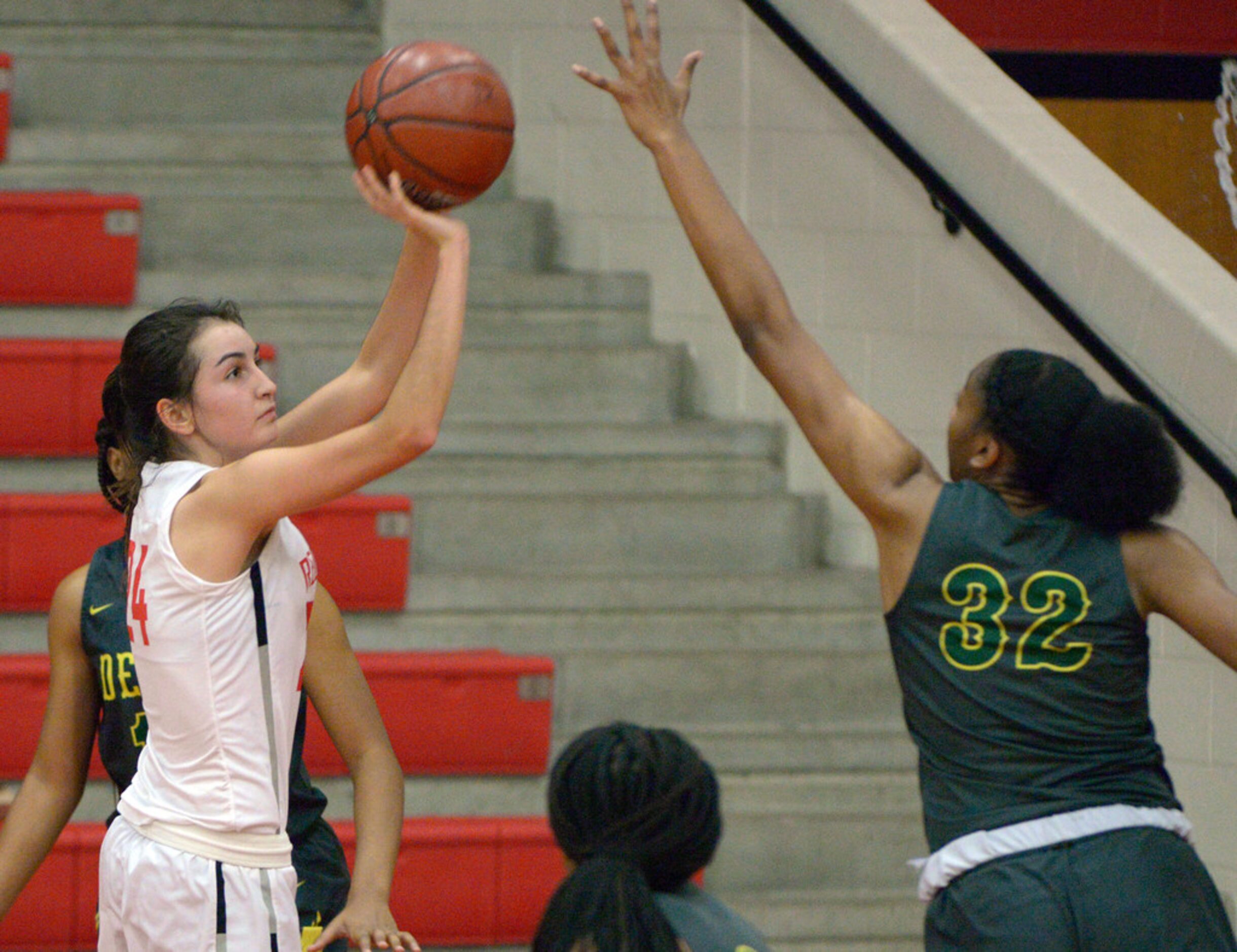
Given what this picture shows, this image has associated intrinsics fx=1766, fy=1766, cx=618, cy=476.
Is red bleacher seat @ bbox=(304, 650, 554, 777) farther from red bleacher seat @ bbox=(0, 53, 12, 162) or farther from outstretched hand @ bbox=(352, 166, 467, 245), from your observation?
red bleacher seat @ bbox=(0, 53, 12, 162)

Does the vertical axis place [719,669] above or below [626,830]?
below

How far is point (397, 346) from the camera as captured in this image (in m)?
2.51

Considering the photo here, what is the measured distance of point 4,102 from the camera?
504 cm

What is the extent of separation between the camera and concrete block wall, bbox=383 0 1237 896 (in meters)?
3.59

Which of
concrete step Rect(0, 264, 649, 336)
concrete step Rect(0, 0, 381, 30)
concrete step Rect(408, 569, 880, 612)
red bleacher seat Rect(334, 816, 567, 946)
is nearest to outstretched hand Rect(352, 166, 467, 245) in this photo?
red bleacher seat Rect(334, 816, 567, 946)

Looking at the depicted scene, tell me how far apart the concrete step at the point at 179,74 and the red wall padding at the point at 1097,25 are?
79.3 inches

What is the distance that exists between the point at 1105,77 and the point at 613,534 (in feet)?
8.77

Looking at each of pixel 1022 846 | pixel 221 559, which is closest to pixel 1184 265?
pixel 1022 846

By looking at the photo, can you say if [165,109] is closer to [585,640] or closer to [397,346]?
[585,640]

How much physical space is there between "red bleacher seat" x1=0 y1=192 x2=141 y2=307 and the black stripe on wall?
2.97m

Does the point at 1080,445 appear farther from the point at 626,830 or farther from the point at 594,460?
the point at 594,460

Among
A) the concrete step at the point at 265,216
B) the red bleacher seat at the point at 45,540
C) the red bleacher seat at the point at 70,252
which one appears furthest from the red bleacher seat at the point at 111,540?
the concrete step at the point at 265,216

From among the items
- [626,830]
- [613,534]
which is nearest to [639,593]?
[613,534]

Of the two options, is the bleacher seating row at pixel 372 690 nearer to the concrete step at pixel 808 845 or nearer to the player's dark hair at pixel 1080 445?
the concrete step at pixel 808 845
